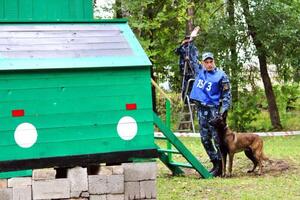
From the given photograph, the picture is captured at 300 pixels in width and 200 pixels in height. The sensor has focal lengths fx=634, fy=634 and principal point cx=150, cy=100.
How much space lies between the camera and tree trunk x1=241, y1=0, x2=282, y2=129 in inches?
703

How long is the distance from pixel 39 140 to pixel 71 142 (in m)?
0.30

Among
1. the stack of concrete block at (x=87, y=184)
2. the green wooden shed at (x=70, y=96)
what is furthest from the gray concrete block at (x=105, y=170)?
the green wooden shed at (x=70, y=96)

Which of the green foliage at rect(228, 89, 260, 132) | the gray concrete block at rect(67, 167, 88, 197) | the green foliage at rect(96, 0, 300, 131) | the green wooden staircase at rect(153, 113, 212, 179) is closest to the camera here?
the gray concrete block at rect(67, 167, 88, 197)

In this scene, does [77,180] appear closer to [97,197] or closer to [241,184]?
[97,197]

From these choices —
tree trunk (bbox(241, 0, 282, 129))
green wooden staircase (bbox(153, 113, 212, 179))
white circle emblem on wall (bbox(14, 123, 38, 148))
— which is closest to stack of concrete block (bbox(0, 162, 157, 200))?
white circle emblem on wall (bbox(14, 123, 38, 148))

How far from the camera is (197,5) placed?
2070 centimetres

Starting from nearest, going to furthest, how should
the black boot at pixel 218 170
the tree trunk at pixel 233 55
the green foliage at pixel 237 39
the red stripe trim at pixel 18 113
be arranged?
the red stripe trim at pixel 18 113
the black boot at pixel 218 170
the green foliage at pixel 237 39
the tree trunk at pixel 233 55

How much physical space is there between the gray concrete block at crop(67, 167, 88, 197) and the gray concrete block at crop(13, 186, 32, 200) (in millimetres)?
389

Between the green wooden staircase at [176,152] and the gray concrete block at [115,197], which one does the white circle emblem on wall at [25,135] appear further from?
the green wooden staircase at [176,152]

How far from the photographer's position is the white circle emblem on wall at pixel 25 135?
5.65m

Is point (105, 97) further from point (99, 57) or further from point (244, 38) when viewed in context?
point (244, 38)

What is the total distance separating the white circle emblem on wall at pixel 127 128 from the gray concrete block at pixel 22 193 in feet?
3.28

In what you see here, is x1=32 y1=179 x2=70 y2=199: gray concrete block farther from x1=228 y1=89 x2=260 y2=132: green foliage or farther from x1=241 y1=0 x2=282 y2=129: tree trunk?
x1=228 y1=89 x2=260 y2=132: green foliage

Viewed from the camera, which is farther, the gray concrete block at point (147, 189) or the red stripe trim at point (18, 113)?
the gray concrete block at point (147, 189)
